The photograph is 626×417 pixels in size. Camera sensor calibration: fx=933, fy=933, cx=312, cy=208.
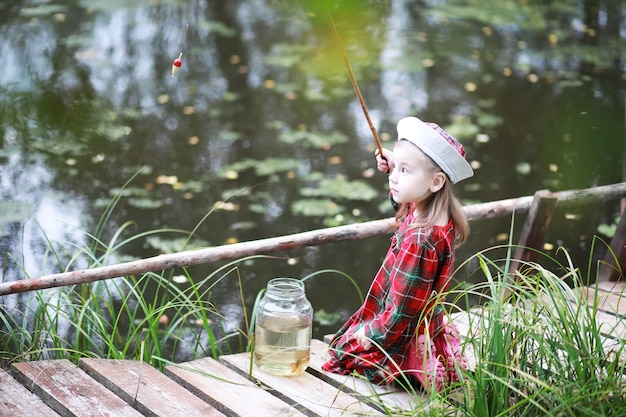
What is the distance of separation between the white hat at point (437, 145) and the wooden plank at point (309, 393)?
78 centimetres

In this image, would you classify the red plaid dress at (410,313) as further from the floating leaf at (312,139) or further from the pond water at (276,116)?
the floating leaf at (312,139)

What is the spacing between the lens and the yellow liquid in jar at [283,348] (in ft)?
10.4

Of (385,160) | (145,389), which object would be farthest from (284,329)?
(385,160)

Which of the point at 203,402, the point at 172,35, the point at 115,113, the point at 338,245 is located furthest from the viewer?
the point at 172,35

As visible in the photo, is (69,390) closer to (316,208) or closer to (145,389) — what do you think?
(145,389)

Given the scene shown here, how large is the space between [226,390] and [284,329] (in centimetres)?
29

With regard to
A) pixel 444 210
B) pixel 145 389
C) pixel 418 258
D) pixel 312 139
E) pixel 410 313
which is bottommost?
pixel 312 139

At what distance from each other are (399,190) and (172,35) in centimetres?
678

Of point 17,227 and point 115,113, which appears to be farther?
point 115,113

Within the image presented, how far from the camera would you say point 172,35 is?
930 centimetres

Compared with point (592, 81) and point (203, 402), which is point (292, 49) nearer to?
point (592, 81)

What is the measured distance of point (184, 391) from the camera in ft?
9.91

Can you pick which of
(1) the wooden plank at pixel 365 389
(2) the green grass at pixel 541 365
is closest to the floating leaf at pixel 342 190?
(1) the wooden plank at pixel 365 389

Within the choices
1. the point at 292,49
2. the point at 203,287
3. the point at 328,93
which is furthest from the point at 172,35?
the point at 203,287
